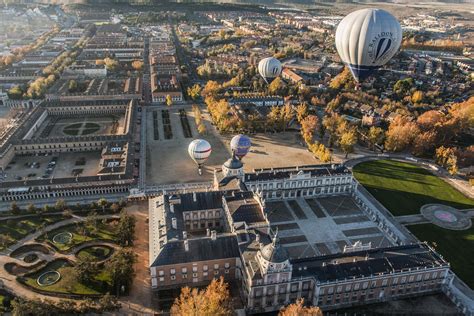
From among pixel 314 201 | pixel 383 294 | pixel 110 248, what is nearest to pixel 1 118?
pixel 110 248

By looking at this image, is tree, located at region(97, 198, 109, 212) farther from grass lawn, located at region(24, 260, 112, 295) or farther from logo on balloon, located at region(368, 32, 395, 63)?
logo on balloon, located at region(368, 32, 395, 63)

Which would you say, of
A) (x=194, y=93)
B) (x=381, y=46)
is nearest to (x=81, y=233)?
(x=381, y=46)

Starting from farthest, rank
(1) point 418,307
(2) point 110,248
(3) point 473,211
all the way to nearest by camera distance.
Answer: (3) point 473,211, (2) point 110,248, (1) point 418,307

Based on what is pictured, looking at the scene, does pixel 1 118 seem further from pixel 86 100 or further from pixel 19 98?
pixel 86 100

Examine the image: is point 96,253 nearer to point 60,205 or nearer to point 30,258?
point 30,258

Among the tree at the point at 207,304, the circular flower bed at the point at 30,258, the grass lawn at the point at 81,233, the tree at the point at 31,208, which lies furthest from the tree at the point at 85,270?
the tree at the point at 31,208

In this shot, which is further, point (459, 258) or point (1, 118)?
point (1, 118)
